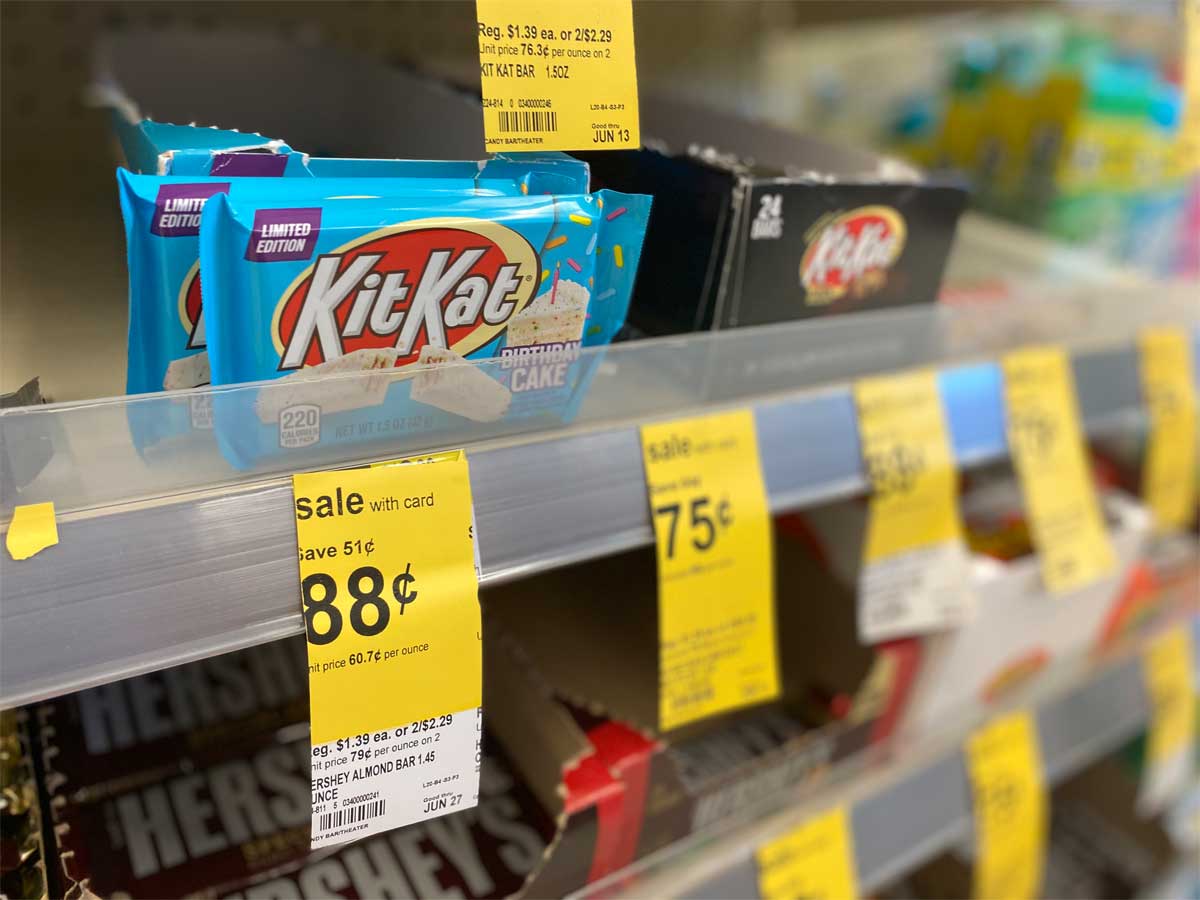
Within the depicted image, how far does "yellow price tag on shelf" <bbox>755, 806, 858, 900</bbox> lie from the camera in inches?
30.4

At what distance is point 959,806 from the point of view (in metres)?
0.95

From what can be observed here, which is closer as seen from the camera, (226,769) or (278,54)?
(226,769)

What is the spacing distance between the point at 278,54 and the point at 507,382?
0.68 meters

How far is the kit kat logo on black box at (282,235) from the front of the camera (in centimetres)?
43

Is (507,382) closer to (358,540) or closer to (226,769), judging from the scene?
(358,540)

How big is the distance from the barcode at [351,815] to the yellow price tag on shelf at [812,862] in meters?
0.39

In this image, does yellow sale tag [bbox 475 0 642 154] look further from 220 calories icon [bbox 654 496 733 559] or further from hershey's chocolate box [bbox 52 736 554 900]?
hershey's chocolate box [bbox 52 736 554 900]

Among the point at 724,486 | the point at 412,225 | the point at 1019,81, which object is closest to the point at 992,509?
the point at 1019,81

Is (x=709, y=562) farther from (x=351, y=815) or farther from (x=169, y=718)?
(x=169, y=718)

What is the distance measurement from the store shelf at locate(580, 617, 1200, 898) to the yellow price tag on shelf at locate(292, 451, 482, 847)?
0.25 m

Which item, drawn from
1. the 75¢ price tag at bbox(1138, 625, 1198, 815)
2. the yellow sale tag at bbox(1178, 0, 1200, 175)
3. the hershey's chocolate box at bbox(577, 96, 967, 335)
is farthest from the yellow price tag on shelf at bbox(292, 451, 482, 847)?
the 75¢ price tag at bbox(1138, 625, 1198, 815)

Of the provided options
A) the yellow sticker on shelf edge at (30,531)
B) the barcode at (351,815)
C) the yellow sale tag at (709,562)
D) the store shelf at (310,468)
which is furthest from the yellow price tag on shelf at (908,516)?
the yellow sticker on shelf edge at (30,531)

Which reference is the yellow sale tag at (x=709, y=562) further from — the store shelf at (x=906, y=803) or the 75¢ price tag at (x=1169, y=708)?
the 75¢ price tag at (x=1169, y=708)

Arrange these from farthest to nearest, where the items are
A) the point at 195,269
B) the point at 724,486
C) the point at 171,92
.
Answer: the point at 171,92 < the point at 724,486 < the point at 195,269
